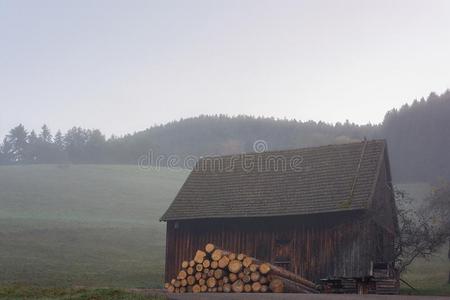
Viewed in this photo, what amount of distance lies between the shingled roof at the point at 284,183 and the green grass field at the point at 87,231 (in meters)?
5.69

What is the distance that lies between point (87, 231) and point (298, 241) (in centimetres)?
3333

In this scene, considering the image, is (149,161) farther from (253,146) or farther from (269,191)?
(269,191)

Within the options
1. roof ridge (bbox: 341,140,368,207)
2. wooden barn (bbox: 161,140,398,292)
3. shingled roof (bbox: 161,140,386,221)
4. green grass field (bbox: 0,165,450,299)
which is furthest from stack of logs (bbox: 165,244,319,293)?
shingled roof (bbox: 161,140,386,221)

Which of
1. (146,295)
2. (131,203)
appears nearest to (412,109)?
(131,203)

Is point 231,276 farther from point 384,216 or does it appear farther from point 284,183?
point 384,216

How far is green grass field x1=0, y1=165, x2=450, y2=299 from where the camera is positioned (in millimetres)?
36188

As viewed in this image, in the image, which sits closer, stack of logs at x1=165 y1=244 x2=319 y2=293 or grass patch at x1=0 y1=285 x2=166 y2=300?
grass patch at x1=0 y1=285 x2=166 y2=300

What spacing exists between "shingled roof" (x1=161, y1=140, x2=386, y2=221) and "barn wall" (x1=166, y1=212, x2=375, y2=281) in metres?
0.66

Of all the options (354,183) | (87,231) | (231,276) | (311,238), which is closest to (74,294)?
(231,276)

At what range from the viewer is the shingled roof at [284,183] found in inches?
1271

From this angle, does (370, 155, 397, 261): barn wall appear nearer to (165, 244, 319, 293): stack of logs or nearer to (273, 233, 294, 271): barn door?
(273, 233, 294, 271): barn door

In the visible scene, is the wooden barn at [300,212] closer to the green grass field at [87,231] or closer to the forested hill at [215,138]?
the green grass field at [87,231]

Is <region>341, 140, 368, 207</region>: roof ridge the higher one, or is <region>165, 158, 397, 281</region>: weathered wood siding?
<region>341, 140, 368, 207</region>: roof ridge

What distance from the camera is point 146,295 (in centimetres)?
1895
